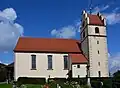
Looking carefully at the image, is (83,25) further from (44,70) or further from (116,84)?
(116,84)

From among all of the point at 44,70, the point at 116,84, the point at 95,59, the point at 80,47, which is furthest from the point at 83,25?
the point at 116,84

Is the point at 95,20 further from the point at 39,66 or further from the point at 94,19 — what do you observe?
the point at 39,66

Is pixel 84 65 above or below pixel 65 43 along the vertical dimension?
below

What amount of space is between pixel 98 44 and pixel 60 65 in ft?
31.6

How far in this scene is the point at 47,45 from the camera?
207ft

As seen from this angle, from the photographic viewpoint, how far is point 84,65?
59438 mm

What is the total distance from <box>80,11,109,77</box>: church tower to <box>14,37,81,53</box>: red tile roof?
9.54 feet

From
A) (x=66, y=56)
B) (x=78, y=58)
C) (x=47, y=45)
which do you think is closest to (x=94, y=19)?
(x=78, y=58)

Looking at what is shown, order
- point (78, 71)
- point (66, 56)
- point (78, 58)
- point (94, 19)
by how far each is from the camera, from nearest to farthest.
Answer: point (78, 71) < point (78, 58) < point (66, 56) < point (94, 19)

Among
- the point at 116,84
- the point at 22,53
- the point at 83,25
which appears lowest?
the point at 116,84

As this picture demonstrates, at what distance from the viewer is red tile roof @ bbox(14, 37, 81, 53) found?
200 feet

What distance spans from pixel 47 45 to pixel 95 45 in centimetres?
1084

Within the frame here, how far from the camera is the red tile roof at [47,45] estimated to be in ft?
200

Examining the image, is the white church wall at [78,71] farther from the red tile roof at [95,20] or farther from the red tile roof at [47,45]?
the red tile roof at [95,20]
